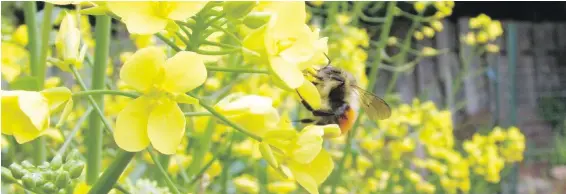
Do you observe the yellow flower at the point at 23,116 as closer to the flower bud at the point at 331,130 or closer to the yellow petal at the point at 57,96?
the yellow petal at the point at 57,96

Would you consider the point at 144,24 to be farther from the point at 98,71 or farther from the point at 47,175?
the point at 98,71

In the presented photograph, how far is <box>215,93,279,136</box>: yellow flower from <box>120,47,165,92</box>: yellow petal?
53mm

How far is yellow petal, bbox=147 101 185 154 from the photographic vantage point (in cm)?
43

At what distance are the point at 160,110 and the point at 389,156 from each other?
5.35ft

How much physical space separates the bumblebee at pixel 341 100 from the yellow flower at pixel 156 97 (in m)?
0.37

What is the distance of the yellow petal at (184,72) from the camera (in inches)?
16.8

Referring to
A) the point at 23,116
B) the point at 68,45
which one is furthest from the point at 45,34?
the point at 23,116

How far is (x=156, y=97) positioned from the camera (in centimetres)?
45

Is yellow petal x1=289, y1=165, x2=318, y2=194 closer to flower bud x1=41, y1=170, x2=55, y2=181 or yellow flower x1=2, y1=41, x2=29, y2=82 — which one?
flower bud x1=41, y1=170, x2=55, y2=181

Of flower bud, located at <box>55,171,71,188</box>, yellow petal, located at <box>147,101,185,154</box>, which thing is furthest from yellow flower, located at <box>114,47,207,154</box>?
flower bud, located at <box>55,171,71,188</box>

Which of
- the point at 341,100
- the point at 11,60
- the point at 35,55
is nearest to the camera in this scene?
the point at 35,55

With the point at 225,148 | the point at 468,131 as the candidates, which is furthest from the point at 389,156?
the point at 468,131

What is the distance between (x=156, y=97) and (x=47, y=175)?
0.12 metres

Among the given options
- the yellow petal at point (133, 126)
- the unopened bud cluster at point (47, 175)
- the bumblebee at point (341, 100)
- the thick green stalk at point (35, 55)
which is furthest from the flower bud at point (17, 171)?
the bumblebee at point (341, 100)
